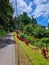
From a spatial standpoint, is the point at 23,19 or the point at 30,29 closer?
the point at 30,29

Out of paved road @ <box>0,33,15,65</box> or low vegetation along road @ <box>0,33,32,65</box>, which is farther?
paved road @ <box>0,33,15,65</box>

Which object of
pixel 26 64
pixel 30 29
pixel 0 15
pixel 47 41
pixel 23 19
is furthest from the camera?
pixel 23 19

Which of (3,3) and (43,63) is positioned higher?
(3,3)

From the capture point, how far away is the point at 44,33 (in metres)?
50.5

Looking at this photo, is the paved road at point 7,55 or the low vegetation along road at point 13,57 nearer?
the low vegetation along road at point 13,57

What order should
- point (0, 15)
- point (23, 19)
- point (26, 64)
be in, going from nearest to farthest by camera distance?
point (26, 64)
point (0, 15)
point (23, 19)

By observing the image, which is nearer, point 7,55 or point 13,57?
point 13,57

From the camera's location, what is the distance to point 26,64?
37.3 feet

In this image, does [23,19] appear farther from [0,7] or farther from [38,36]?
[0,7]

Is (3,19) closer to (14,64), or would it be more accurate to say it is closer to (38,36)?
(38,36)

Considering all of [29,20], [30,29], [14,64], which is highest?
[29,20]

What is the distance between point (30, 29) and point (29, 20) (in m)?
86.4

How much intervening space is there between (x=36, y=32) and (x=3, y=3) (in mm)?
16390

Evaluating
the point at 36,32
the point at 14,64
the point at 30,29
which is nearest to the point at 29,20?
the point at 30,29
